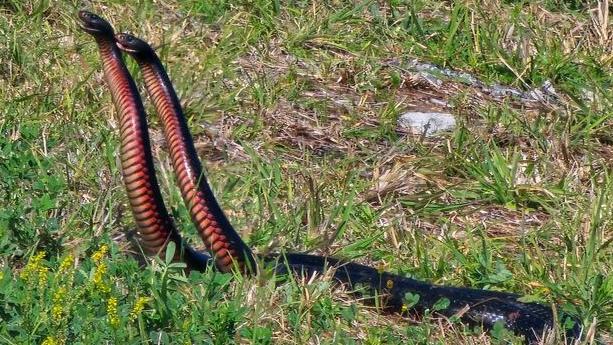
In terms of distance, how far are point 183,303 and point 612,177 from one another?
2.06 m

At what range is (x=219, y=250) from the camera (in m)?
3.91

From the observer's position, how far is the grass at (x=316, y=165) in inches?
143

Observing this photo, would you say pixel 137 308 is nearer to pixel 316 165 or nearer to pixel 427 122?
pixel 316 165

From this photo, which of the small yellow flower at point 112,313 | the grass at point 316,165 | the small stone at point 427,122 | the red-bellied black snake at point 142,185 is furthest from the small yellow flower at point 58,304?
the small stone at point 427,122

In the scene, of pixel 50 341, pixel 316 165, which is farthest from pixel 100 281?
pixel 316 165

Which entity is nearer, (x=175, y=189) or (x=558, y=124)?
(x=175, y=189)

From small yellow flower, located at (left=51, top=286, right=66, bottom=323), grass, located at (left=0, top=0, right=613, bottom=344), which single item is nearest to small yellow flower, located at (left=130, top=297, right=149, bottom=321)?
grass, located at (left=0, top=0, right=613, bottom=344)

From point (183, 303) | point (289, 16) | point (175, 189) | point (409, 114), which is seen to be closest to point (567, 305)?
point (183, 303)

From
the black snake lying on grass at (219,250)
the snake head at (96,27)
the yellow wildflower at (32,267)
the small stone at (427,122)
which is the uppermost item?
the snake head at (96,27)

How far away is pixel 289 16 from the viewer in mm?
6141

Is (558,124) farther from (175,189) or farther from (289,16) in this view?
(175,189)

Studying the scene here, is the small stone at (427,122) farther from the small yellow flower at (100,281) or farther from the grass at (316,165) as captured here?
the small yellow flower at (100,281)

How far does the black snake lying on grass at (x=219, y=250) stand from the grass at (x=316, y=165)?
8cm

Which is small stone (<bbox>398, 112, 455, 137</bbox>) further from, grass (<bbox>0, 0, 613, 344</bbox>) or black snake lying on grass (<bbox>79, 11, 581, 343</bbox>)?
black snake lying on grass (<bbox>79, 11, 581, 343</bbox>)
